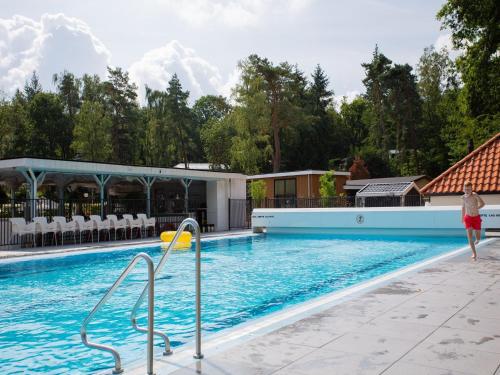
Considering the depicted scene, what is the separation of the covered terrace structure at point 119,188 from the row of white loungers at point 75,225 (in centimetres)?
86

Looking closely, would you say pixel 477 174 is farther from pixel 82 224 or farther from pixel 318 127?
pixel 318 127

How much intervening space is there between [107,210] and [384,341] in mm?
21084

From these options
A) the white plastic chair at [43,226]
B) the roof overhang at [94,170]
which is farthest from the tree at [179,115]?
the white plastic chair at [43,226]

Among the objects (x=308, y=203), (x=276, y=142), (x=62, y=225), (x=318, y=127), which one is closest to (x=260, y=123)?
(x=276, y=142)

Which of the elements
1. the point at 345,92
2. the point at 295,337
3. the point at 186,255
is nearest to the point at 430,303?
the point at 295,337

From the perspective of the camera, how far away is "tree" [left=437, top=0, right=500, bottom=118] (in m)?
22.1

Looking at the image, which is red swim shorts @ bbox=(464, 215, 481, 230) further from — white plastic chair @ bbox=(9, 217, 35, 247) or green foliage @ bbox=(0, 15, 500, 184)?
green foliage @ bbox=(0, 15, 500, 184)

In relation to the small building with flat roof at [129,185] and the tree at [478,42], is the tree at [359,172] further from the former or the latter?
the small building with flat roof at [129,185]

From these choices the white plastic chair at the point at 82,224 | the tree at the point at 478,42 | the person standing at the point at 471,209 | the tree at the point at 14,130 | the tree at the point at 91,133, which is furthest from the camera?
the tree at the point at 91,133

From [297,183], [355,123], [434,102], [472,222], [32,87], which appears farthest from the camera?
[355,123]

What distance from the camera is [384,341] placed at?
421 cm

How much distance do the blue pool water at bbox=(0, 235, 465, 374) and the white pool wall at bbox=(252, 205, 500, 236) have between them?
109 cm

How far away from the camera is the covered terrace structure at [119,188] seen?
16469mm

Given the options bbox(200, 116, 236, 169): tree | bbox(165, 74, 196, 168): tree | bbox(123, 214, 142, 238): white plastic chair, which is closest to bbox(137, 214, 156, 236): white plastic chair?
bbox(123, 214, 142, 238): white plastic chair
